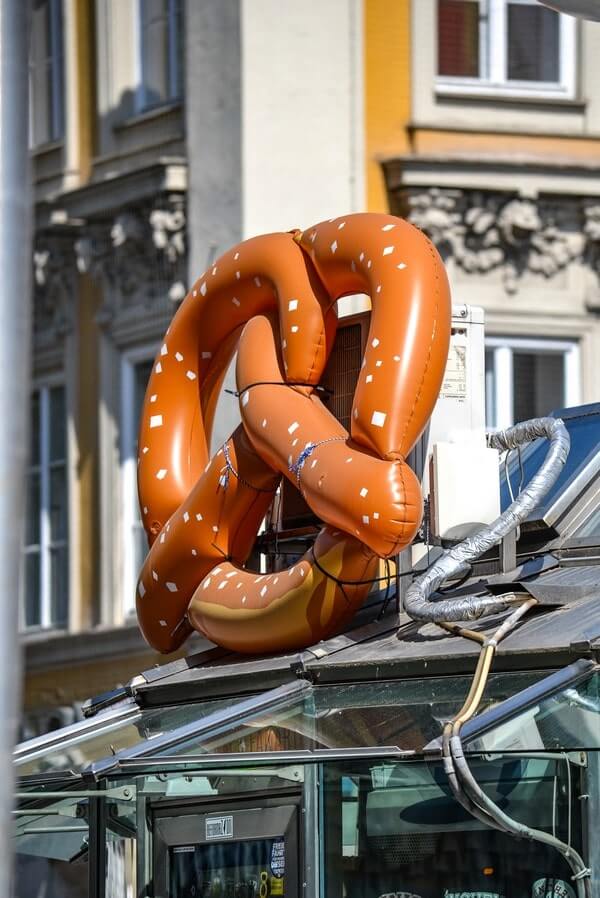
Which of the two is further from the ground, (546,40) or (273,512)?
(546,40)

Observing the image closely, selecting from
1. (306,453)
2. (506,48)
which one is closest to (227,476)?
(306,453)

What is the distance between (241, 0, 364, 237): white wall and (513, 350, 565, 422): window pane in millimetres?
1827

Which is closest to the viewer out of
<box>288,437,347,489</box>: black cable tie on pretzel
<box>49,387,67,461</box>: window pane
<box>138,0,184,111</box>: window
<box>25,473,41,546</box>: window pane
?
<box>288,437,347,489</box>: black cable tie on pretzel

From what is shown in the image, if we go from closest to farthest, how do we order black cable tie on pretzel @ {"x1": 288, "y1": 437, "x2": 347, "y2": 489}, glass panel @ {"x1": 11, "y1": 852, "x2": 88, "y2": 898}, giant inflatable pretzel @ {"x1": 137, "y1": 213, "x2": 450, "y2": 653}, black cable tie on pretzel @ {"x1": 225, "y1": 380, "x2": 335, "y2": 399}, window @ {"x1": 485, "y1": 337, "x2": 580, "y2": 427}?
giant inflatable pretzel @ {"x1": 137, "y1": 213, "x2": 450, "y2": 653} → black cable tie on pretzel @ {"x1": 288, "y1": 437, "x2": 347, "y2": 489} → glass panel @ {"x1": 11, "y1": 852, "x2": 88, "y2": 898} → black cable tie on pretzel @ {"x1": 225, "y1": 380, "x2": 335, "y2": 399} → window @ {"x1": 485, "y1": 337, "x2": 580, "y2": 427}

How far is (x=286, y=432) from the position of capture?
28.6 feet

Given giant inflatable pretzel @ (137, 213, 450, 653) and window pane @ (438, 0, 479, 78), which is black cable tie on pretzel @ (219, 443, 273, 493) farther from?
window pane @ (438, 0, 479, 78)

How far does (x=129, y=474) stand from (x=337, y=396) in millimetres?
8036

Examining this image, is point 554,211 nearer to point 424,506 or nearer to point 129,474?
point 129,474

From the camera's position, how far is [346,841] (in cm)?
775

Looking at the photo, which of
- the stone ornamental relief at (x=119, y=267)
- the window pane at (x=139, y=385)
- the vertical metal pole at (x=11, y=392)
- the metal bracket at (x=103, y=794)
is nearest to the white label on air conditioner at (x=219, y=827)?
the metal bracket at (x=103, y=794)

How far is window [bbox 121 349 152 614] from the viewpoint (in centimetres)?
1691

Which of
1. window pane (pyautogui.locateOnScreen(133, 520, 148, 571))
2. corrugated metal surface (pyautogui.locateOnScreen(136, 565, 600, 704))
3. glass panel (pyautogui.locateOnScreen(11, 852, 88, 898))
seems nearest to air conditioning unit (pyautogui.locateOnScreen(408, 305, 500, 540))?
corrugated metal surface (pyautogui.locateOnScreen(136, 565, 600, 704))

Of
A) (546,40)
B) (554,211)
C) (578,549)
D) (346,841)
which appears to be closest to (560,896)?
(346,841)

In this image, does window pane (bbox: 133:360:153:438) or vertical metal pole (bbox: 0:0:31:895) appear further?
window pane (bbox: 133:360:153:438)
